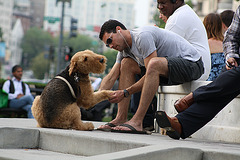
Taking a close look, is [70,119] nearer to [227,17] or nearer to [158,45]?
[158,45]

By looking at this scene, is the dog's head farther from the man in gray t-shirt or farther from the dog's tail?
the dog's tail

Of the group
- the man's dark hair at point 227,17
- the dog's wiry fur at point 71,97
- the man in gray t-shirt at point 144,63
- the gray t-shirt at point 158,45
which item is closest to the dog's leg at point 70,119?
the dog's wiry fur at point 71,97

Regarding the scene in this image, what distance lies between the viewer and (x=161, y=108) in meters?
5.93

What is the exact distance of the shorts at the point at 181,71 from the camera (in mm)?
5098

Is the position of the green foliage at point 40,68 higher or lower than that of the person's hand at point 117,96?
lower

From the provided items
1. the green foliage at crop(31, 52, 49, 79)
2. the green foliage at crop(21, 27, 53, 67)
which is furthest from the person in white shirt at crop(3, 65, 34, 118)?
the green foliage at crop(21, 27, 53, 67)

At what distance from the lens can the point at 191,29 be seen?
5836 mm

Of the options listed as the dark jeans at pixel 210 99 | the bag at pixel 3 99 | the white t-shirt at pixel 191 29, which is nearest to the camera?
the dark jeans at pixel 210 99

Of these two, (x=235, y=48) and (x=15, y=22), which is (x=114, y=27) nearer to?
(x=235, y=48)

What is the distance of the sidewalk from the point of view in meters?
3.26

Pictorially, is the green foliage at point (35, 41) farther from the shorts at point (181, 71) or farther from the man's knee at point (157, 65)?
the man's knee at point (157, 65)

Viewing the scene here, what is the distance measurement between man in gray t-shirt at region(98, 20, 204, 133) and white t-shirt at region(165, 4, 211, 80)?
0.37 meters

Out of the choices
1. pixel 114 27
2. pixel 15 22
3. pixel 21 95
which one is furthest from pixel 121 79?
pixel 15 22

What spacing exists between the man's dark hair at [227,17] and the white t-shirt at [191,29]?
1793mm
